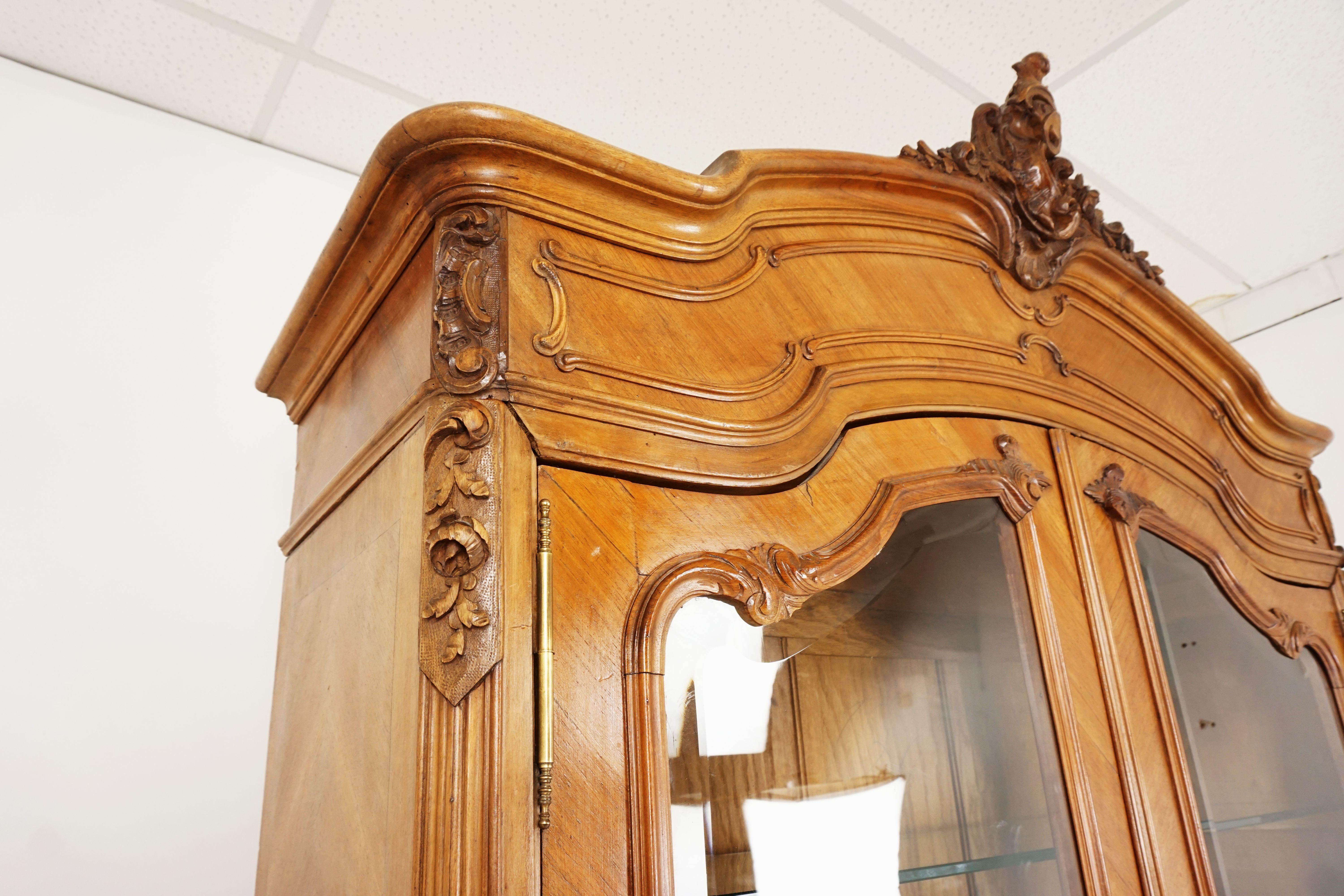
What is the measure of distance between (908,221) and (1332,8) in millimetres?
865

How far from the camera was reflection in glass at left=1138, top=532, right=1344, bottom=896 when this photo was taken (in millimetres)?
916

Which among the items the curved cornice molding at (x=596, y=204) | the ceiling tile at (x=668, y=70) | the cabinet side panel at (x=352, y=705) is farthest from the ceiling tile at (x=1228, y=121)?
the cabinet side panel at (x=352, y=705)

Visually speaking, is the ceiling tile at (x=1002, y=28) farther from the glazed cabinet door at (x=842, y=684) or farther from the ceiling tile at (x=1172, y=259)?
the glazed cabinet door at (x=842, y=684)

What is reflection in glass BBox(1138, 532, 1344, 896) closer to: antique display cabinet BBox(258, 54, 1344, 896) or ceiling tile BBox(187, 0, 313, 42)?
antique display cabinet BBox(258, 54, 1344, 896)

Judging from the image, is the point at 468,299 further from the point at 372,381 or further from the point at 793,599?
the point at 793,599

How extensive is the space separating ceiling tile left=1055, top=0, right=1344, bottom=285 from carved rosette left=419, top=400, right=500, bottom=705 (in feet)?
3.95

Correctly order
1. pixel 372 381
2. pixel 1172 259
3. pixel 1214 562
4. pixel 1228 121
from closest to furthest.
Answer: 1. pixel 372 381
2. pixel 1214 562
3. pixel 1228 121
4. pixel 1172 259

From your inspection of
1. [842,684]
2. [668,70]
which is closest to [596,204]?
[842,684]

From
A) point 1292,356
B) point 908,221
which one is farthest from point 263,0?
point 1292,356

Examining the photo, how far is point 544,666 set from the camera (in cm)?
55

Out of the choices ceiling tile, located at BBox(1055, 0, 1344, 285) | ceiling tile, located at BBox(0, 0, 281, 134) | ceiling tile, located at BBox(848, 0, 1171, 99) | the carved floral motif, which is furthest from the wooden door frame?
ceiling tile, located at BBox(0, 0, 281, 134)

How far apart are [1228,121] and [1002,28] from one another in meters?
0.50

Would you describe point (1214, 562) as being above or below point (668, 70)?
below

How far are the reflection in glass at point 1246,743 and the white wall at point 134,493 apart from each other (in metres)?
1.03
